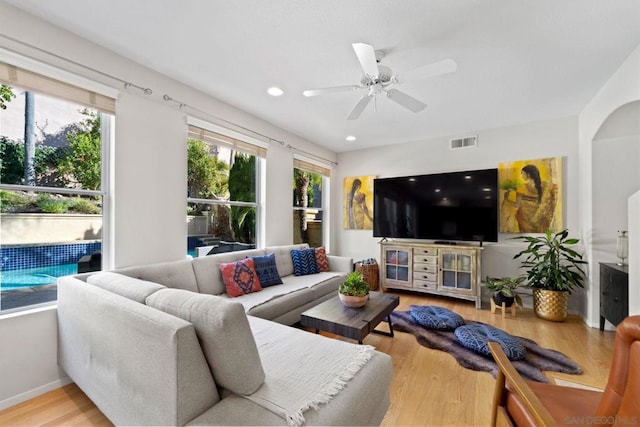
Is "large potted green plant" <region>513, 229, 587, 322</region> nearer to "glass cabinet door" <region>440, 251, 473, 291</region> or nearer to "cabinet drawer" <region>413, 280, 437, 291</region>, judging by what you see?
"glass cabinet door" <region>440, 251, 473, 291</region>

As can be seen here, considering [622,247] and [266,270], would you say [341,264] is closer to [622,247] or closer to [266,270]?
[266,270]

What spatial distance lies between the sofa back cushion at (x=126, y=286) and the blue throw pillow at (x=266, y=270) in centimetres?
145

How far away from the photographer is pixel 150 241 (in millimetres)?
2488

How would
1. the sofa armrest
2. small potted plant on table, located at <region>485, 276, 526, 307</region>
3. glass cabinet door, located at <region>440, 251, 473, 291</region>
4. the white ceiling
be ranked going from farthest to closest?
the sofa armrest < glass cabinet door, located at <region>440, 251, 473, 291</region> < small potted plant on table, located at <region>485, 276, 526, 307</region> < the white ceiling

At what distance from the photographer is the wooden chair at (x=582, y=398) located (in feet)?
2.56

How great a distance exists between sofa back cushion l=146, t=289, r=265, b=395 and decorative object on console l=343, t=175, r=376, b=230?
4.06 meters

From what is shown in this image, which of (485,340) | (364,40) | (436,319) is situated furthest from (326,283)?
(364,40)

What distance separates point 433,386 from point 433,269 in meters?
2.21

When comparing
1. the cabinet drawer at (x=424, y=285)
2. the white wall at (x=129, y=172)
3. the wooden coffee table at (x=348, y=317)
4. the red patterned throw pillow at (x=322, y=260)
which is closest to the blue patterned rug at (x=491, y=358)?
the wooden coffee table at (x=348, y=317)

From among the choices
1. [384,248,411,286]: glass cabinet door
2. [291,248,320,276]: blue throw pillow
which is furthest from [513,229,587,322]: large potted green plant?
[291,248,320,276]: blue throw pillow

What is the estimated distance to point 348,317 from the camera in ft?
7.04

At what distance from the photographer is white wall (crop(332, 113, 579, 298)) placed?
3504mm

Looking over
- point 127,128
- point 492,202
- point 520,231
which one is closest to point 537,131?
point 492,202

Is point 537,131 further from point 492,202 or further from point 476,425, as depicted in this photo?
point 476,425
